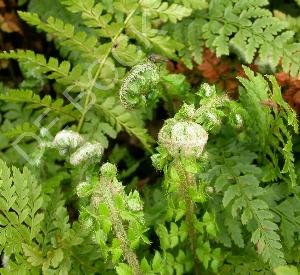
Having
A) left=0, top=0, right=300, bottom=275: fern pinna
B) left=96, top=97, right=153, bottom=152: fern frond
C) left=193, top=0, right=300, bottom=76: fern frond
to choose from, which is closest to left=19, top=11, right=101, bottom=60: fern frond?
left=0, top=0, right=300, bottom=275: fern pinna

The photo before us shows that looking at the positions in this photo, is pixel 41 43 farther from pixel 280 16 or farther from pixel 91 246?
pixel 91 246

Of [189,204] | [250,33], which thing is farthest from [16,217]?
[250,33]

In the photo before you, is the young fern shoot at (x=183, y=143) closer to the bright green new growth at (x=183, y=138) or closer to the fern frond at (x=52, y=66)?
the bright green new growth at (x=183, y=138)

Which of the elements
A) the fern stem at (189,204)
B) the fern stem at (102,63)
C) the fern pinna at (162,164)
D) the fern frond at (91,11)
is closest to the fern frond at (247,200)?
the fern pinna at (162,164)

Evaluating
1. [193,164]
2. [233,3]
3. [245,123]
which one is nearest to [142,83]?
[193,164]

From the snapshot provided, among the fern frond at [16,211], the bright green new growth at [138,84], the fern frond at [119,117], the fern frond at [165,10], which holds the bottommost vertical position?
the fern frond at [119,117]

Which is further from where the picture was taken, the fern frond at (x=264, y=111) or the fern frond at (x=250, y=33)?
the fern frond at (x=250, y=33)
